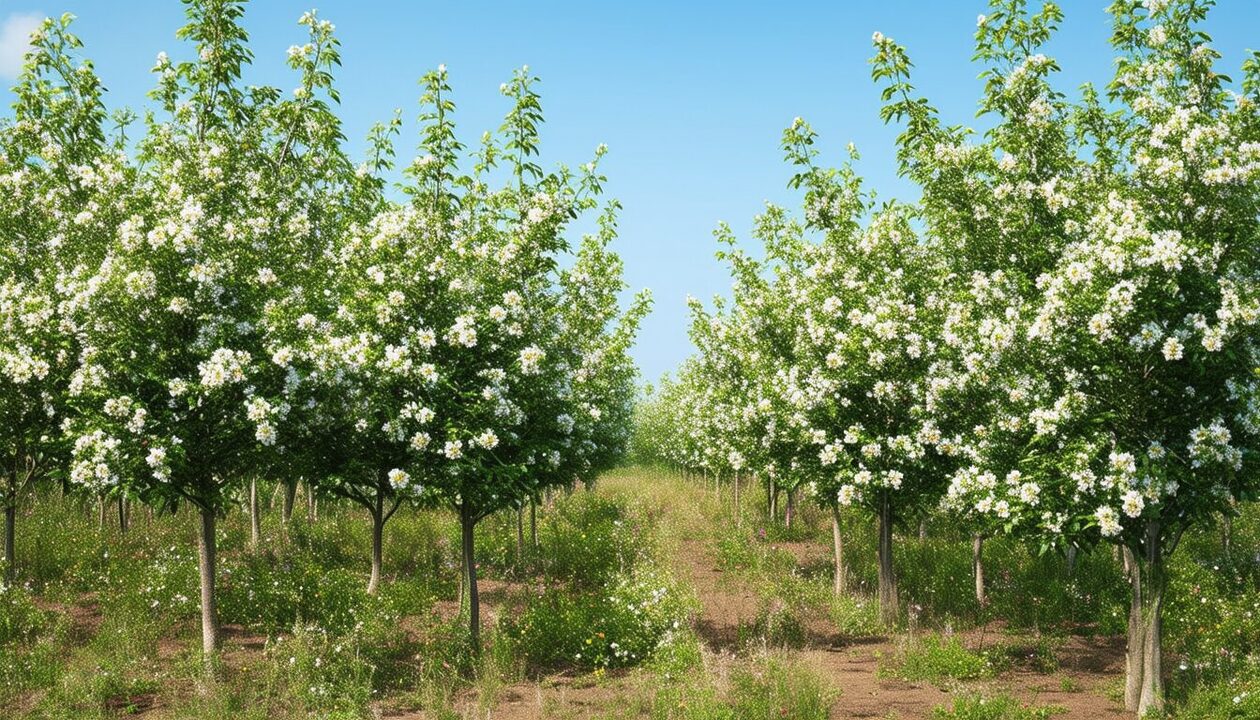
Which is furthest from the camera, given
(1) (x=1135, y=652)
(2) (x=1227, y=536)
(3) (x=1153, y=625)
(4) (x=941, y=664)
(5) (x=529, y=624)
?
(2) (x=1227, y=536)

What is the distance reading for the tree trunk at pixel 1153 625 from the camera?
9352 mm

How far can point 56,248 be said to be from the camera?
43.7ft

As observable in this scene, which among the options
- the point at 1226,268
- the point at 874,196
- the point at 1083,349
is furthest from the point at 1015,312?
the point at 874,196

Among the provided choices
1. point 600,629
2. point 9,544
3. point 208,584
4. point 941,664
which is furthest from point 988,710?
point 9,544

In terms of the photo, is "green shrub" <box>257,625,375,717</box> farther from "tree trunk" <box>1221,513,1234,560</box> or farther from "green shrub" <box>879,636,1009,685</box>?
"tree trunk" <box>1221,513,1234,560</box>

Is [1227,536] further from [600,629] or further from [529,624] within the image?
[529,624]

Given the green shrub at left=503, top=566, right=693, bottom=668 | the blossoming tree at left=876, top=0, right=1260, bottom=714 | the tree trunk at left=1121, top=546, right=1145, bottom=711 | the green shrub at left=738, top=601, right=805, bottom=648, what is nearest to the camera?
the blossoming tree at left=876, top=0, right=1260, bottom=714

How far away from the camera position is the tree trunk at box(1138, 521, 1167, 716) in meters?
9.35

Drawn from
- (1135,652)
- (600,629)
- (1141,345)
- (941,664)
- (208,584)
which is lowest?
(941,664)

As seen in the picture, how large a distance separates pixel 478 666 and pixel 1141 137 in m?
11.6

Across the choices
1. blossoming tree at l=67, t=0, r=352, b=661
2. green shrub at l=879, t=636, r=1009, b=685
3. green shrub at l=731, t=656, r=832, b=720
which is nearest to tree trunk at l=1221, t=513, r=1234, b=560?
green shrub at l=879, t=636, r=1009, b=685

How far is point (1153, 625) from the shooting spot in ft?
31.2

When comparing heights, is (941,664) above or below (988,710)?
below

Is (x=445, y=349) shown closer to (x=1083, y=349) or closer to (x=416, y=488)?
(x=416, y=488)
